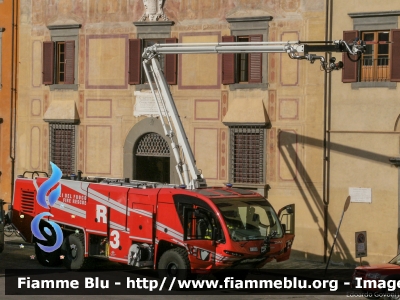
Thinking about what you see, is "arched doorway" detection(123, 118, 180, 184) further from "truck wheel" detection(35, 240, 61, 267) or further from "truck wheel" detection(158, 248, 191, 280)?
"truck wheel" detection(158, 248, 191, 280)

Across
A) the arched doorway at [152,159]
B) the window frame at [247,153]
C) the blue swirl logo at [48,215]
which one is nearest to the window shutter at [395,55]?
the window frame at [247,153]

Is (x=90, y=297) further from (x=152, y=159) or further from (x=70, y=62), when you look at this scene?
(x=70, y=62)

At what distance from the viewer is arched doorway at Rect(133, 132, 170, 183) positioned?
30.5 m

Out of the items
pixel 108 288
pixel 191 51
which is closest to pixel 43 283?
pixel 108 288

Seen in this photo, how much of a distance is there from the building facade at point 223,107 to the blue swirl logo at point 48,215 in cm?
481

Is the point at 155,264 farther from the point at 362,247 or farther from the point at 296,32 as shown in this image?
the point at 296,32

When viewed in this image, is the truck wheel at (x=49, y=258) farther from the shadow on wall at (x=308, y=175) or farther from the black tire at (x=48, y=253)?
the shadow on wall at (x=308, y=175)

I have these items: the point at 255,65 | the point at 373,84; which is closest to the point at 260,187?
the point at 255,65

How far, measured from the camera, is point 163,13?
99.0 ft

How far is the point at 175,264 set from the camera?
22.1 metres

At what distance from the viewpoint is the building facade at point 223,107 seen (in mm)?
26766

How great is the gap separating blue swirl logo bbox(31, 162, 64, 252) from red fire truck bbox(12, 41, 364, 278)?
9 cm

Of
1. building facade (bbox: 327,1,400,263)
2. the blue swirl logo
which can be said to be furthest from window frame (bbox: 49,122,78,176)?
building facade (bbox: 327,1,400,263)

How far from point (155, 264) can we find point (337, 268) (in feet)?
19.8
